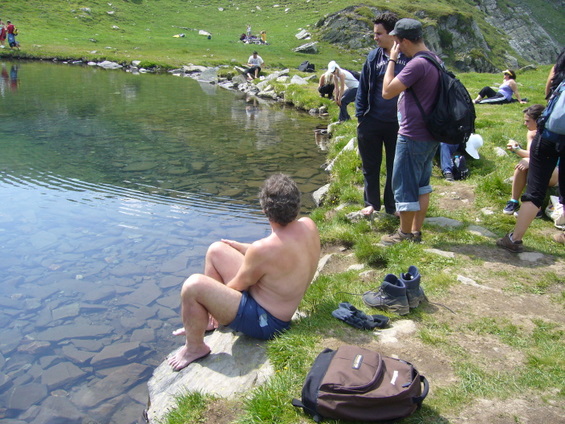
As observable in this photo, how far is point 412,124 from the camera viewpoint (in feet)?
24.7

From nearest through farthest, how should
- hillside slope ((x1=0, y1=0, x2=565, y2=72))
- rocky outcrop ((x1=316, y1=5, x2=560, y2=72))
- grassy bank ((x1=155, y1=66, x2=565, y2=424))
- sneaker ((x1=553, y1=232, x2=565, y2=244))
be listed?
grassy bank ((x1=155, y1=66, x2=565, y2=424)), sneaker ((x1=553, y1=232, x2=565, y2=244)), hillside slope ((x1=0, y1=0, x2=565, y2=72)), rocky outcrop ((x1=316, y1=5, x2=560, y2=72))

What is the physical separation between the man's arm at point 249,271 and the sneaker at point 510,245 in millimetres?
4405

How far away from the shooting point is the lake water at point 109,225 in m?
6.45

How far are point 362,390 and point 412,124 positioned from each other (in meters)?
4.61

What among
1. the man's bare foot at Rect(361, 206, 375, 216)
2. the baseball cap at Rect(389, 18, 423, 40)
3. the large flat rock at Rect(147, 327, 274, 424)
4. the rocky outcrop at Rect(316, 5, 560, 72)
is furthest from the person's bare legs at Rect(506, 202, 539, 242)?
→ the rocky outcrop at Rect(316, 5, 560, 72)

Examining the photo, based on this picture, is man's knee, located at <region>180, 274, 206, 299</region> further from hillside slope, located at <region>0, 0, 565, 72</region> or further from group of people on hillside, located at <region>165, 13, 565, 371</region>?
hillside slope, located at <region>0, 0, 565, 72</region>

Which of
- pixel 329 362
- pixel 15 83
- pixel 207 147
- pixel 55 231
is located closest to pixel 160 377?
pixel 329 362

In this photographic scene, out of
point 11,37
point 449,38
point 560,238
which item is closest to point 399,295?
point 560,238

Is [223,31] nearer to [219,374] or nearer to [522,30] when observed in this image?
[522,30]

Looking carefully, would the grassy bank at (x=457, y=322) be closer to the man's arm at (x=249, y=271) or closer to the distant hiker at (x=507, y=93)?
the man's arm at (x=249, y=271)

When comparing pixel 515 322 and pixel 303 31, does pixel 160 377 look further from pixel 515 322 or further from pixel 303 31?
pixel 303 31

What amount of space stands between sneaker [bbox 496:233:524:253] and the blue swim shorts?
417 cm

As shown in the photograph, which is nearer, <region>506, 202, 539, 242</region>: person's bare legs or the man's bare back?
the man's bare back

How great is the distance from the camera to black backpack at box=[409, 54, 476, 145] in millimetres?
7137
